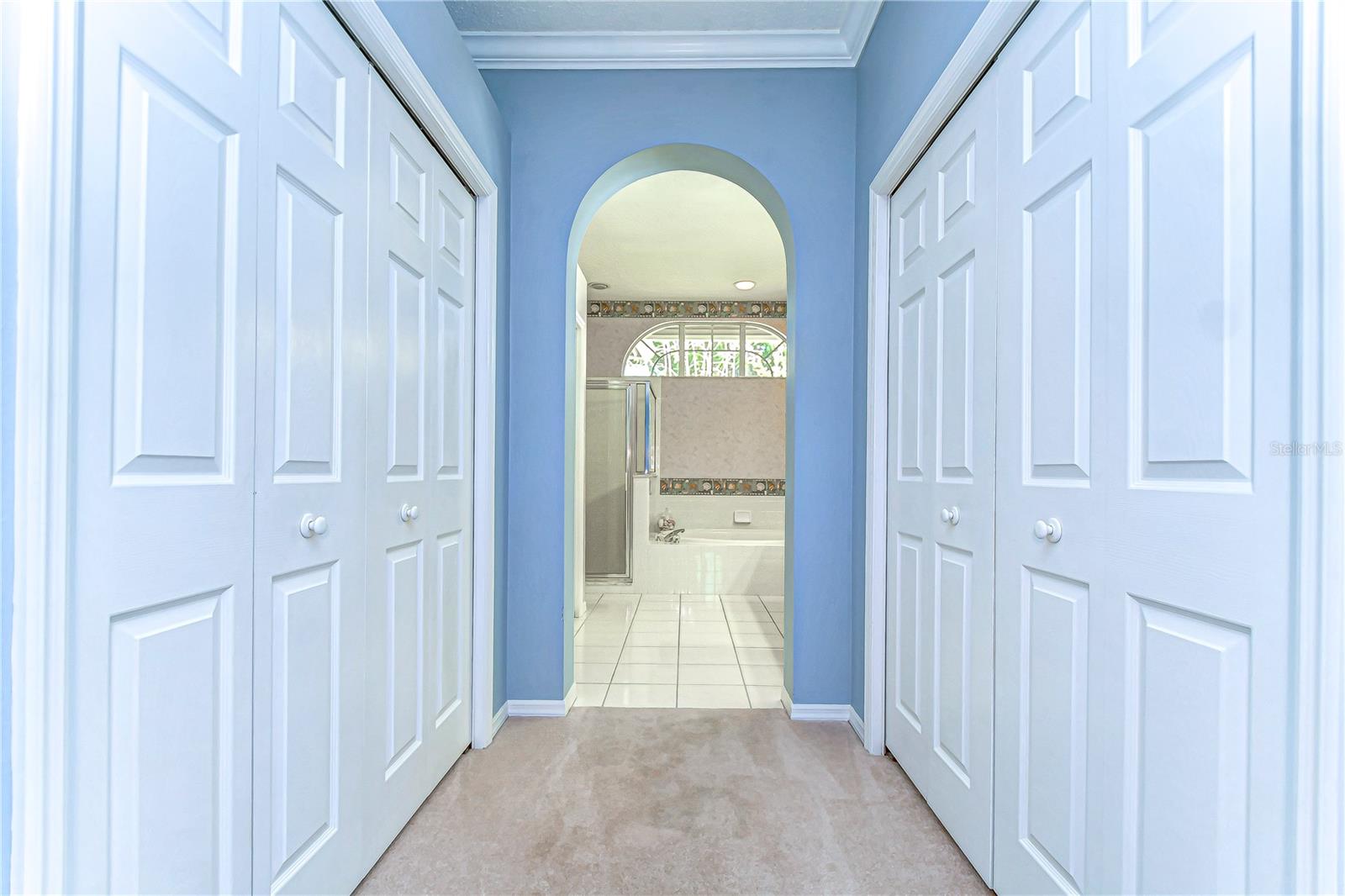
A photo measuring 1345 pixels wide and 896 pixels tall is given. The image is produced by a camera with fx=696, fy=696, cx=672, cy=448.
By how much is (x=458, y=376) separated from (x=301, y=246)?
3.07 feet

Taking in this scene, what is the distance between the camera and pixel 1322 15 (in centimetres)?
78

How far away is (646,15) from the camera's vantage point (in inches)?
101

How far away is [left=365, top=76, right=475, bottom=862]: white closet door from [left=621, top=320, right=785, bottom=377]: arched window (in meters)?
4.44

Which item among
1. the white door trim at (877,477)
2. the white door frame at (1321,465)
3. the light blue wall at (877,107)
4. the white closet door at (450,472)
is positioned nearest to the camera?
the white door frame at (1321,465)

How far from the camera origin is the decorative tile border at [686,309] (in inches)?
264

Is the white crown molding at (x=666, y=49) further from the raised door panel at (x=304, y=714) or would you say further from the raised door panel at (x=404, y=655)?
the raised door panel at (x=304, y=714)

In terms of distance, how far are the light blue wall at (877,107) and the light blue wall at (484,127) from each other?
134 centimetres

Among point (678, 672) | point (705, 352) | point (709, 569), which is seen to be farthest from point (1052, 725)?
point (705, 352)

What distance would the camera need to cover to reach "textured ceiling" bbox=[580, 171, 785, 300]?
4.12 m

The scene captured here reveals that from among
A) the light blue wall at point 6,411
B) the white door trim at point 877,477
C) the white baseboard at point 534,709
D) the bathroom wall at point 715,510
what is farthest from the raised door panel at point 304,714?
the bathroom wall at point 715,510

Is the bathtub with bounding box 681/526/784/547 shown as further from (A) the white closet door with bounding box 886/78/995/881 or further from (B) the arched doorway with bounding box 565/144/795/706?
(A) the white closet door with bounding box 886/78/995/881

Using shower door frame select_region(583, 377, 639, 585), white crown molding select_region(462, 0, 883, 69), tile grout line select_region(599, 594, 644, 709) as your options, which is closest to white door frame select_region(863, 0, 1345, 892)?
white crown molding select_region(462, 0, 883, 69)

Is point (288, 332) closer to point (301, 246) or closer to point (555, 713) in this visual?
point (301, 246)

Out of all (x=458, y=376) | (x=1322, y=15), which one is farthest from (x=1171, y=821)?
(x=458, y=376)
